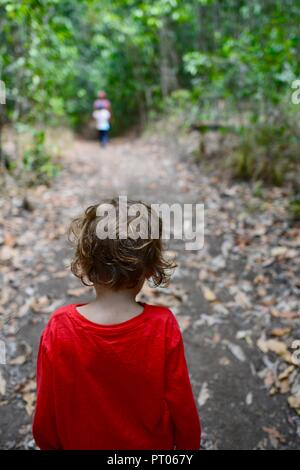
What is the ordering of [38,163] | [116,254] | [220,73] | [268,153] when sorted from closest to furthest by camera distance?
[116,254]
[268,153]
[220,73]
[38,163]

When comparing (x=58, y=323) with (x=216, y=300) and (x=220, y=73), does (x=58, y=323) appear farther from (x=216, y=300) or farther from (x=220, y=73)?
(x=220, y=73)

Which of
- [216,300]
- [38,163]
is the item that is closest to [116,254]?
[216,300]

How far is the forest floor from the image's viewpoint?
259cm

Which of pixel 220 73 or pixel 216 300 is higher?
pixel 220 73

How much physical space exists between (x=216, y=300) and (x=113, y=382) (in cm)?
254

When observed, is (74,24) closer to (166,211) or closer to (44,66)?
(44,66)

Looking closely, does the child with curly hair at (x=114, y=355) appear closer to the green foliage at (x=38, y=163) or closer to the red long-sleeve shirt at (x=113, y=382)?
the red long-sleeve shirt at (x=113, y=382)

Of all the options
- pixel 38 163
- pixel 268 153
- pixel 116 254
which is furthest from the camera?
pixel 38 163

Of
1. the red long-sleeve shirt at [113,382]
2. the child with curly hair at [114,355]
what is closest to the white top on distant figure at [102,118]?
the child with curly hair at [114,355]

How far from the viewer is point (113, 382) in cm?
135

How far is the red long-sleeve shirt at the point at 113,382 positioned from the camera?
1317 millimetres

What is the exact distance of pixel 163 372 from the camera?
1.38 meters

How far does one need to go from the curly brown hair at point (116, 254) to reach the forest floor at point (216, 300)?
5.71ft

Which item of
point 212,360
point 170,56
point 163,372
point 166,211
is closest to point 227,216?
point 166,211
